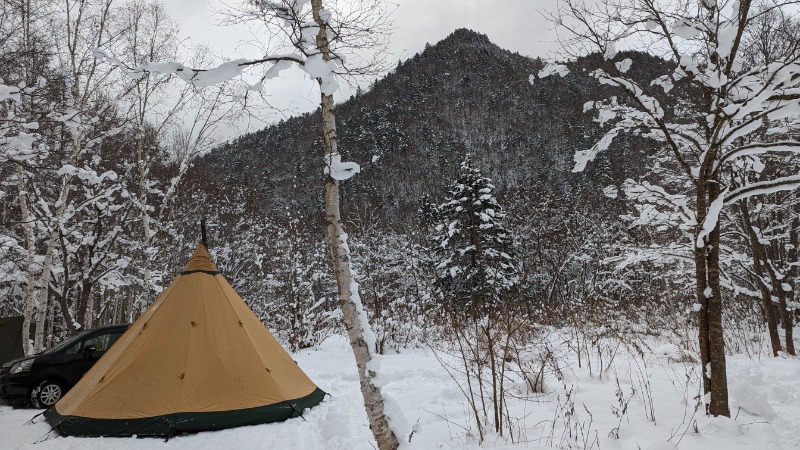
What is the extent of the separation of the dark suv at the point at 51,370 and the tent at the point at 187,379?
6.16ft

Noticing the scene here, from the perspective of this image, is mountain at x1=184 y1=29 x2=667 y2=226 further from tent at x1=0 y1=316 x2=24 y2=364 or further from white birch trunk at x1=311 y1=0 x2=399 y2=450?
white birch trunk at x1=311 y1=0 x2=399 y2=450

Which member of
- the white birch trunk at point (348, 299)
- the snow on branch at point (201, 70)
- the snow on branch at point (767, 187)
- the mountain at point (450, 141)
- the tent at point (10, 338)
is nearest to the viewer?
the snow on branch at point (201, 70)

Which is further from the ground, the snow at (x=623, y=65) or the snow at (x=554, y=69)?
the snow at (x=554, y=69)

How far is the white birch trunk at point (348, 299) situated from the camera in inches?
138

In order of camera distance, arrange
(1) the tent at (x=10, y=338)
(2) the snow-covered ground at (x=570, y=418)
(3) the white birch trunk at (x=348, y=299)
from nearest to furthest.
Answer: (3) the white birch trunk at (x=348, y=299), (2) the snow-covered ground at (x=570, y=418), (1) the tent at (x=10, y=338)

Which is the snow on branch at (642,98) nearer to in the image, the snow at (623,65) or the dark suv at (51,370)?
the snow at (623,65)

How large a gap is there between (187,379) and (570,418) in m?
4.87

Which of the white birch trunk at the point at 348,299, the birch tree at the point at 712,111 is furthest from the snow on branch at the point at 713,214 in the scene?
the white birch trunk at the point at 348,299

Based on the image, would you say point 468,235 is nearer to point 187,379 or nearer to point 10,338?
point 187,379

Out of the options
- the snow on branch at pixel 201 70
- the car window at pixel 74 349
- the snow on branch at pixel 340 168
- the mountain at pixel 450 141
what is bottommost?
the car window at pixel 74 349

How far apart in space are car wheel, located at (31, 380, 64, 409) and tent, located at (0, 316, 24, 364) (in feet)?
21.1

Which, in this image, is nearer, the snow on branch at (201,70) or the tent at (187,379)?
the snow on branch at (201,70)

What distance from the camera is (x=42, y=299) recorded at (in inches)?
379

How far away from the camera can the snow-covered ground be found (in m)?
3.69
